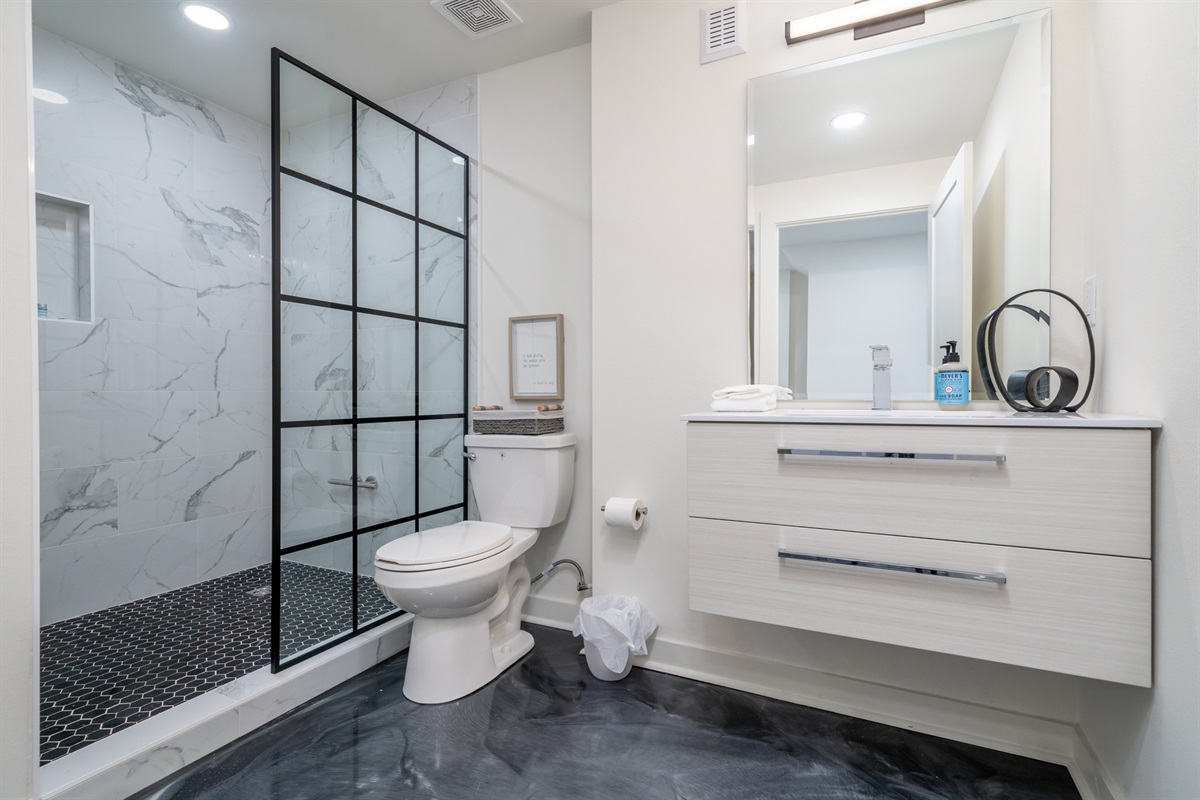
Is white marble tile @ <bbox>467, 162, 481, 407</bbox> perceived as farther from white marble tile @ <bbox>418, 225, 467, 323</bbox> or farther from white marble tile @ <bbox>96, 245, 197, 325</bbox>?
white marble tile @ <bbox>96, 245, 197, 325</bbox>

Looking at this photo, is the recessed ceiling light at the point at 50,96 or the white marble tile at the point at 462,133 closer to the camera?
the recessed ceiling light at the point at 50,96

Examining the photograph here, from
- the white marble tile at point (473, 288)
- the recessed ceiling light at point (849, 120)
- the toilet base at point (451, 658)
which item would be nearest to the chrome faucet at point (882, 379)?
the recessed ceiling light at point (849, 120)

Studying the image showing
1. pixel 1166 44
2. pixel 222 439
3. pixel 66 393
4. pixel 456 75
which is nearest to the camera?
pixel 1166 44

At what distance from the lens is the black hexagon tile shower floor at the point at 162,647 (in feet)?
5.07

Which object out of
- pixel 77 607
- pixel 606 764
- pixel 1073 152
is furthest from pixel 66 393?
pixel 1073 152

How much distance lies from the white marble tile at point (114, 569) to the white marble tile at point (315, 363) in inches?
53.9

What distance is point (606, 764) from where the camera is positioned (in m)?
1.44


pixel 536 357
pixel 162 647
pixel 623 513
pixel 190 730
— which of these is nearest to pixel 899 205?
pixel 623 513

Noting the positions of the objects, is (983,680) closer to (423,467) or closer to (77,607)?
(423,467)

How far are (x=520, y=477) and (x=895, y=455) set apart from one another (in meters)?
1.32

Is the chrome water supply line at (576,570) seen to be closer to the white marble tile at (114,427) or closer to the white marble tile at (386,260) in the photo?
the white marble tile at (386,260)

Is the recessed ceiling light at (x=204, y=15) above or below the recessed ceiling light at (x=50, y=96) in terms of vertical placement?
above

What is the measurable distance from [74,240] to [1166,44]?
3.47 metres

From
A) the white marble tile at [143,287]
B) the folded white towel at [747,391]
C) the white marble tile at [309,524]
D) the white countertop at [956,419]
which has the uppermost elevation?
the white marble tile at [143,287]
